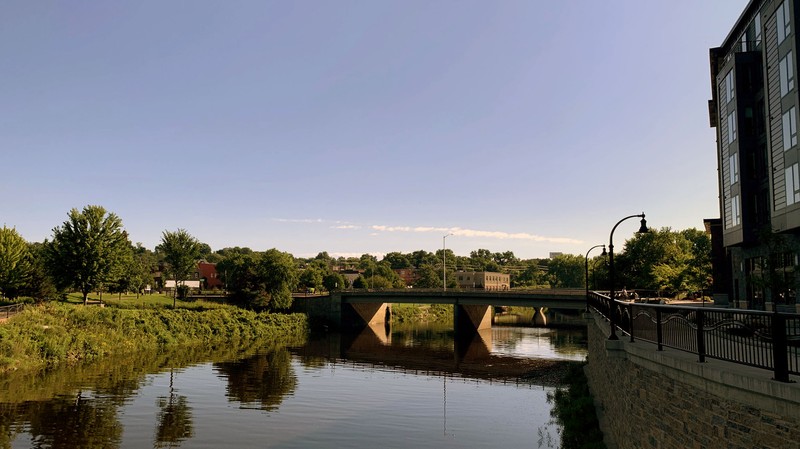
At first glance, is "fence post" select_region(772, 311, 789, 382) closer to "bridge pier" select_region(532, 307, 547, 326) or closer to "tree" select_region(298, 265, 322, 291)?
"bridge pier" select_region(532, 307, 547, 326)

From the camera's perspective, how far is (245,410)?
103ft

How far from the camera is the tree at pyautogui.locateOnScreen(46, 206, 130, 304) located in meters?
60.4

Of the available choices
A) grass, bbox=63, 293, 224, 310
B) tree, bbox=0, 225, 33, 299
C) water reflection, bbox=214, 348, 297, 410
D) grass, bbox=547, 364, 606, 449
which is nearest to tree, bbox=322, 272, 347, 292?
grass, bbox=63, 293, 224, 310

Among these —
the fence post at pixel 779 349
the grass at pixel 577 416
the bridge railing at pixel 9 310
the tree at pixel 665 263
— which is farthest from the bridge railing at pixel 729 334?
the tree at pixel 665 263

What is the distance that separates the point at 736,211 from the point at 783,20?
51.1 ft

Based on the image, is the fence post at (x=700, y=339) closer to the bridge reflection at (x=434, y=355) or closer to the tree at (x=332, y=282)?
the bridge reflection at (x=434, y=355)

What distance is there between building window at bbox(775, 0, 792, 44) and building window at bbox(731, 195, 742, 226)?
13.3m

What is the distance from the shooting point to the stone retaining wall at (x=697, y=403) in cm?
856

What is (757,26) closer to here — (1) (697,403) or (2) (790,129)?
(2) (790,129)

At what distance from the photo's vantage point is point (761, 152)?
131ft

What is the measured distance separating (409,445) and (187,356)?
112 ft

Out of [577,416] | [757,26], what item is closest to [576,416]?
[577,416]

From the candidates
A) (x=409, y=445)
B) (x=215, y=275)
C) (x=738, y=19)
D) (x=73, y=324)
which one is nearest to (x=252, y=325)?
(x=73, y=324)

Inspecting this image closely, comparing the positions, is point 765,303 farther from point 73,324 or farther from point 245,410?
point 73,324
